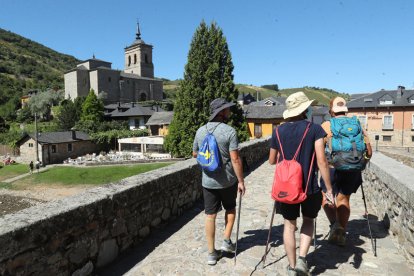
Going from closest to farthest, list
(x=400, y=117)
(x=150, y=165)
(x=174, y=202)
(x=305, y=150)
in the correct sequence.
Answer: (x=305, y=150) → (x=174, y=202) → (x=150, y=165) → (x=400, y=117)

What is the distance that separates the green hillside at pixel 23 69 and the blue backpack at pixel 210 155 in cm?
6835

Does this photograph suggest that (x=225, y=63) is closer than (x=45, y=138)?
Yes

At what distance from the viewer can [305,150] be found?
286 centimetres

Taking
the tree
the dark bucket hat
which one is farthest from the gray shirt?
the tree

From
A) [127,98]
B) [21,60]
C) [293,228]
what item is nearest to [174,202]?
[293,228]

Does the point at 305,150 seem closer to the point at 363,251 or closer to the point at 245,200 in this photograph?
the point at 363,251

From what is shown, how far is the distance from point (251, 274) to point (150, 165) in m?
28.5

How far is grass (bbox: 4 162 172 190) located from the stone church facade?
36756 millimetres

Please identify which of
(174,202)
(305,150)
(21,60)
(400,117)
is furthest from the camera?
(21,60)

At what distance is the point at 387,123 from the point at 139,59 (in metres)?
58.2

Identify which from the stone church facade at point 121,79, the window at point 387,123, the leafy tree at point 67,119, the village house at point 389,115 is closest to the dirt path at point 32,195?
the leafy tree at point 67,119

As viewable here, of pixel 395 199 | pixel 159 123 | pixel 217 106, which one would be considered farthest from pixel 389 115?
pixel 217 106

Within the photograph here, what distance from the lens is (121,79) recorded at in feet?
237

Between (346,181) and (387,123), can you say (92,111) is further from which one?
(346,181)
